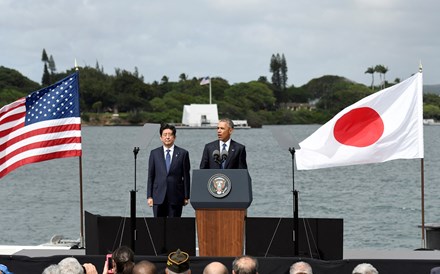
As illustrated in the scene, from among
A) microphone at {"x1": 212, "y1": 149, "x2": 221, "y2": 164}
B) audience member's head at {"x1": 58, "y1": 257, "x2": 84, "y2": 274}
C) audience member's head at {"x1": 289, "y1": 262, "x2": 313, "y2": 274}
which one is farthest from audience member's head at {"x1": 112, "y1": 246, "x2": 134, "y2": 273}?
microphone at {"x1": 212, "y1": 149, "x2": 221, "y2": 164}

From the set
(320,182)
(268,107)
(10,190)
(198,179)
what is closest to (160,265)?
(198,179)

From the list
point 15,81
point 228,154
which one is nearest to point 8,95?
point 15,81

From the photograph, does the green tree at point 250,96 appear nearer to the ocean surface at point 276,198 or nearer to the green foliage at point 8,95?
the green foliage at point 8,95

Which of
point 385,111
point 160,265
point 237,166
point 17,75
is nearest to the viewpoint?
point 160,265

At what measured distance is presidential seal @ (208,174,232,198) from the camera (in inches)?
368

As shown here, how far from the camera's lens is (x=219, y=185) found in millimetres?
9391

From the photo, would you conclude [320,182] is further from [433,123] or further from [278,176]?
[433,123]

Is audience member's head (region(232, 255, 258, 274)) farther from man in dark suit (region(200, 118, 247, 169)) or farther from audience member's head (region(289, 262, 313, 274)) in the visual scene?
man in dark suit (region(200, 118, 247, 169))

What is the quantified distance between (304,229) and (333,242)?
320 millimetres

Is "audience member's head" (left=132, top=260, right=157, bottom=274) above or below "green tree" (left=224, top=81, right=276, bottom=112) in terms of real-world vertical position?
below

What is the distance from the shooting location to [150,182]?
10750 millimetres

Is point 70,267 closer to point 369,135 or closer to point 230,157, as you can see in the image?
Result: point 230,157

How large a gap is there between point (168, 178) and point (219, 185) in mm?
1399

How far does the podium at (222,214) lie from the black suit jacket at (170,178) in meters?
1.28
